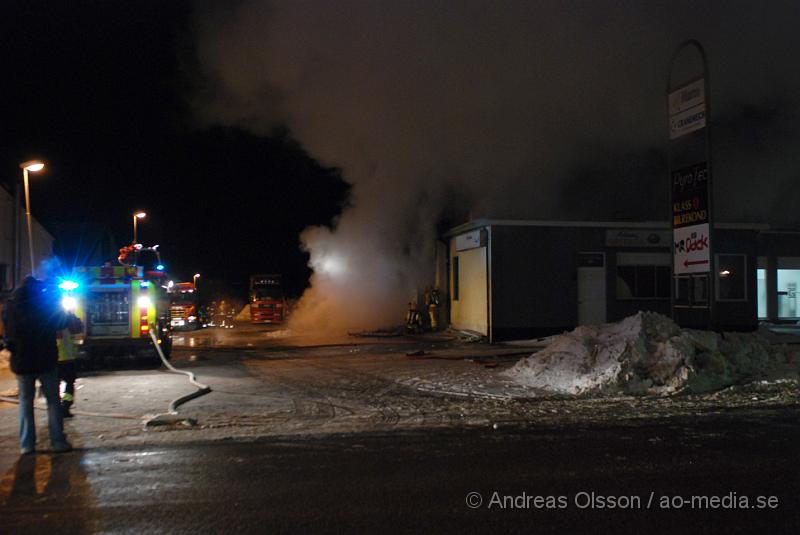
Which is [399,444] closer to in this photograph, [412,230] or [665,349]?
[665,349]

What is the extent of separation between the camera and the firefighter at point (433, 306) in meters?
22.8

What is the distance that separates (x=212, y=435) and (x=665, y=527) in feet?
15.3

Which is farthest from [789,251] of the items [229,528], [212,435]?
[229,528]

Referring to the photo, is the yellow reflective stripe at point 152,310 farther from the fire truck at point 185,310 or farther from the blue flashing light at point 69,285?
the fire truck at point 185,310

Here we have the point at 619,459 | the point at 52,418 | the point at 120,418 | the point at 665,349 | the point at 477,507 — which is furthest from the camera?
the point at 665,349

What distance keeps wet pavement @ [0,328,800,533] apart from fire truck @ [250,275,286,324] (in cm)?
2370

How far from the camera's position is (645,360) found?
10555mm

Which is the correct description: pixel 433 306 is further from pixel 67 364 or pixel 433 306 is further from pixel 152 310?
pixel 67 364

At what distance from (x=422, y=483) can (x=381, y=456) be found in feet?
3.20

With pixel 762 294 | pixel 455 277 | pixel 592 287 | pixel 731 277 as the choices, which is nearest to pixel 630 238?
pixel 592 287

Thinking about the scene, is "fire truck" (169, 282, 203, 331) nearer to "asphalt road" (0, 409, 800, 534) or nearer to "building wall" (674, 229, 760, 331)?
"building wall" (674, 229, 760, 331)

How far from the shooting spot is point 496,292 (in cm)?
1912

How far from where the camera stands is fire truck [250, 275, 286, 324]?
35.0 m

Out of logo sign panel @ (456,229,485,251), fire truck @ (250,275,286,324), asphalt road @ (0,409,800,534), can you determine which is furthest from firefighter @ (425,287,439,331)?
asphalt road @ (0,409,800,534)
